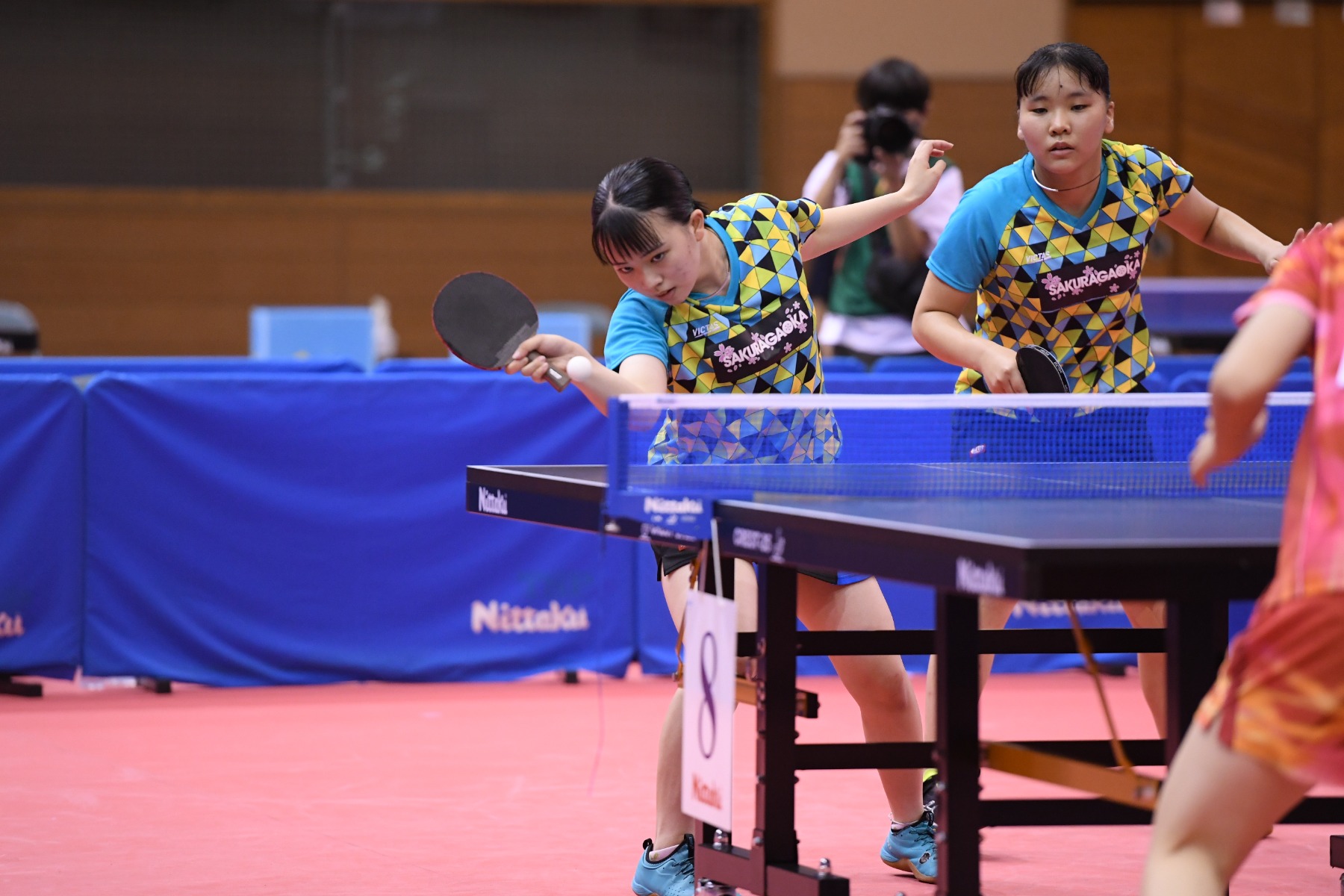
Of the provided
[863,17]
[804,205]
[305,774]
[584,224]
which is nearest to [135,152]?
[584,224]

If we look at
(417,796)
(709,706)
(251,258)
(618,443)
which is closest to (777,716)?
(709,706)

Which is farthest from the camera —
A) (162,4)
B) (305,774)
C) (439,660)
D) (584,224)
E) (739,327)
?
(584,224)

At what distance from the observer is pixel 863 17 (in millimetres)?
13000

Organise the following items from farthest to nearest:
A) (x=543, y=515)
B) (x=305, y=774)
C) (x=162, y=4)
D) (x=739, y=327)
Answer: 1. (x=162, y=4)
2. (x=305, y=774)
3. (x=739, y=327)
4. (x=543, y=515)

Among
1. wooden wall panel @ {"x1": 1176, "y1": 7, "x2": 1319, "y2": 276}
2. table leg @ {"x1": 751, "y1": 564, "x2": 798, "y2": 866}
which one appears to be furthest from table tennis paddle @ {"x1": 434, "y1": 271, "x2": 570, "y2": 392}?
wooden wall panel @ {"x1": 1176, "y1": 7, "x2": 1319, "y2": 276}

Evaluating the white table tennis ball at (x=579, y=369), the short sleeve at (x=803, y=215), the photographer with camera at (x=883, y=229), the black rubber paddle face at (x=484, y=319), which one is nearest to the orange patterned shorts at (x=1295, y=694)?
the white table tennis ball at (x=579, y=369)

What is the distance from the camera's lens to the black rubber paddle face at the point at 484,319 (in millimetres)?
2734

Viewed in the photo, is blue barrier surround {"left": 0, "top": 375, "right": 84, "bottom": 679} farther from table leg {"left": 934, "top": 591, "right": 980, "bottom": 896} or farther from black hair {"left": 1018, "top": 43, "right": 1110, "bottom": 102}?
table leg {"left": 934, "top": 591, "right": 980, "bottom": 896}

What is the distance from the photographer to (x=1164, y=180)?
3395 millimetres

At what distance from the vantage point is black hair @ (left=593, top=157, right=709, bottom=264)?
2771mm

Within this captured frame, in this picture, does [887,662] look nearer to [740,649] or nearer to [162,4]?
[740,649]

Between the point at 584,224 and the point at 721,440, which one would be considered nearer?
the point at 721,440

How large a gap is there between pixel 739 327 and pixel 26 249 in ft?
35.2

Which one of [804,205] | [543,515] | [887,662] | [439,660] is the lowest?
[439,660]
